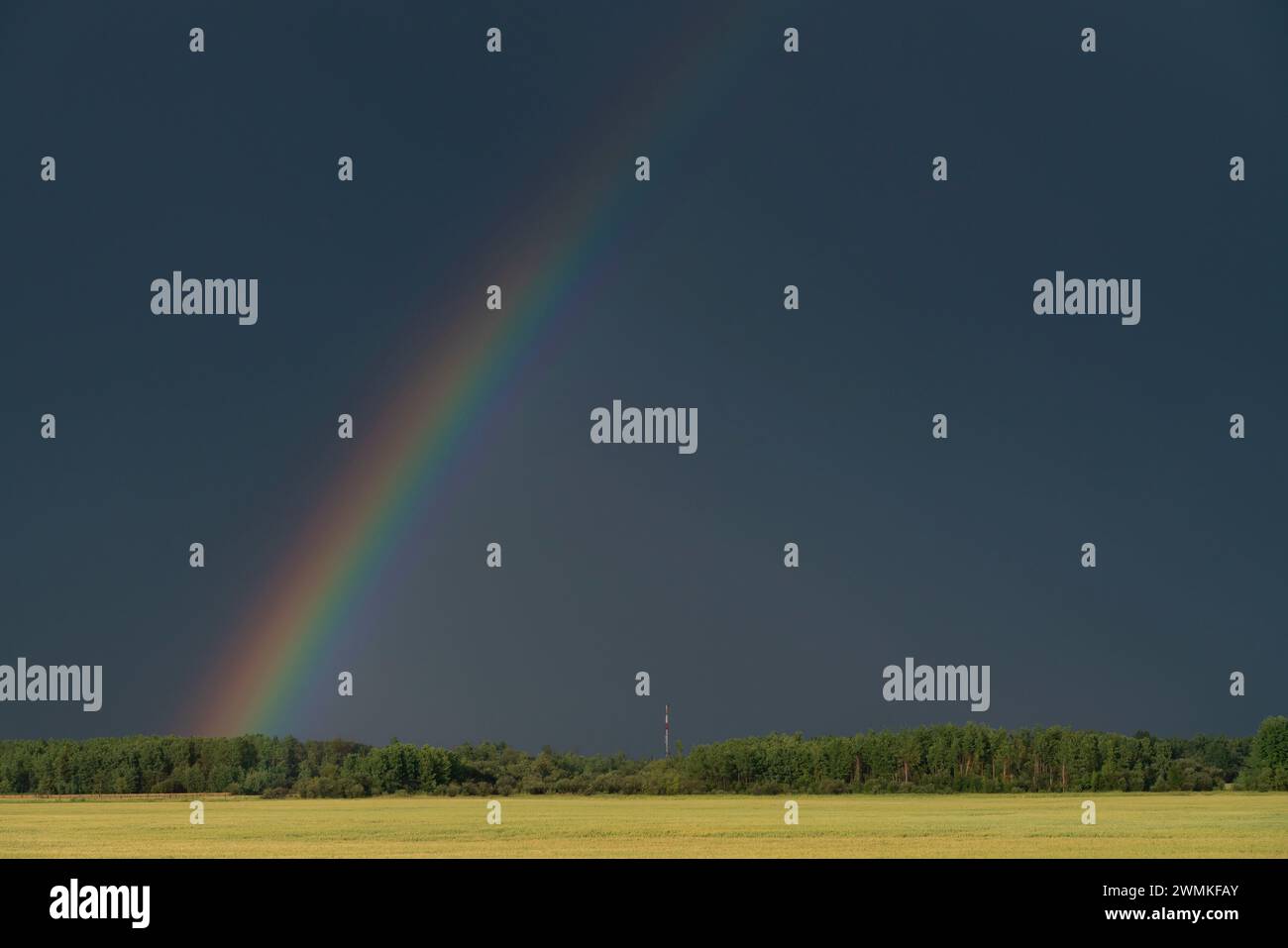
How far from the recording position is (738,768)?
338ft

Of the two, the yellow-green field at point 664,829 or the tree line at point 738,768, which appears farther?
the tree line at point 738,768

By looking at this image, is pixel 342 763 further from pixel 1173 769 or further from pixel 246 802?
pixel 1173 769

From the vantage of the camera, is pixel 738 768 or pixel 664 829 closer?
pixel 664 829

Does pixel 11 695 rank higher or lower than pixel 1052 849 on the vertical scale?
higher

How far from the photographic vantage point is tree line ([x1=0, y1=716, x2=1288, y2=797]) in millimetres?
102125

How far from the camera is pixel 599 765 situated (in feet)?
357

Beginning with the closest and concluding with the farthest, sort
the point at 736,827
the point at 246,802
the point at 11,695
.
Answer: the point at 736,827 < the point at 11,695 < the point at 246,802

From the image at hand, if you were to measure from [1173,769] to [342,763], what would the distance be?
187ft

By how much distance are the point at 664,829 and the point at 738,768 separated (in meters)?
41.4

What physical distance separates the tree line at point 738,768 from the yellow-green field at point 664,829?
9.77 m

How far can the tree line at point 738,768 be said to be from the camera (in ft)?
335
